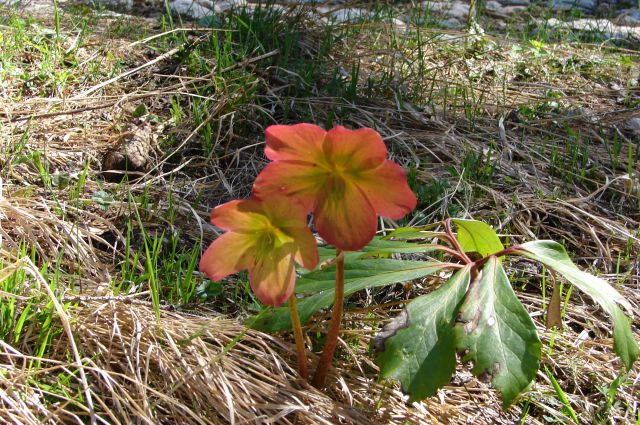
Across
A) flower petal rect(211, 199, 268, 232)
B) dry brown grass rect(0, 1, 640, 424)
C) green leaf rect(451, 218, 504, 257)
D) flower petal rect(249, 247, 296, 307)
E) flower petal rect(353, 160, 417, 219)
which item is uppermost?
flower petal rect(353, 160, 417, 219)

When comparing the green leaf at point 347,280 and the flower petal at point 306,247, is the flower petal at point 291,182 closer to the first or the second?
the flower petal at point 306,247

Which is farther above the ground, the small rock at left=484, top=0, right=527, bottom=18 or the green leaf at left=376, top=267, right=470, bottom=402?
the small rock at left=484, top=0, right=527, bottom=18

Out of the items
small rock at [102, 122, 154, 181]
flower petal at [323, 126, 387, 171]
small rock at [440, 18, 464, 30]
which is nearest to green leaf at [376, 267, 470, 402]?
flower petal at [323, 126, 387, 171]

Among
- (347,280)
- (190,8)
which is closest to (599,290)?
(347,280)

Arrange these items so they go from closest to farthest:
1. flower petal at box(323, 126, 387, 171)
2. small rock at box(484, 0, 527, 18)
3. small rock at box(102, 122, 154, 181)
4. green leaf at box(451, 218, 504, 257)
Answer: flower petal at box(323, 126, 387, 171) → green leaf at box(451, 218, 504, 257) → small rock at box(102, 122, 154, 181) → small rock at box(484, 0, 527, 18)

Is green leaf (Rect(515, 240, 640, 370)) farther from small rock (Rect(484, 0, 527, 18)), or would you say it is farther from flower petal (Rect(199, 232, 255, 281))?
small rock (Rect(484, 0, 527, 18))

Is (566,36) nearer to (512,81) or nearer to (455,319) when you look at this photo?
(512,81)
